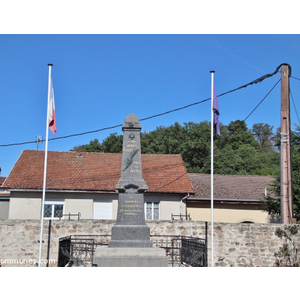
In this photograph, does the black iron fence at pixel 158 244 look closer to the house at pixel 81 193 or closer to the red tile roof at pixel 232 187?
the house at pixel 81 193

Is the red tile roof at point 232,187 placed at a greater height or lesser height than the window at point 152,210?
greater

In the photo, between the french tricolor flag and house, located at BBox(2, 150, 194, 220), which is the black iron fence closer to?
the french tricolor flag

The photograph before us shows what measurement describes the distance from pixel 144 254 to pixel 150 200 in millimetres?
10644

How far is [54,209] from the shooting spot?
21.6 m

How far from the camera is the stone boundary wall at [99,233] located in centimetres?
1536

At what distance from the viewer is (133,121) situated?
1280 centimetres

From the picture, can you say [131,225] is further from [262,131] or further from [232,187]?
[262,131]

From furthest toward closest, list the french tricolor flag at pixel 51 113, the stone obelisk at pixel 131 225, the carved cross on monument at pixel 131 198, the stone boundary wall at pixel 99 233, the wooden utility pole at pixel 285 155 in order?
the stone boundary wall at pixel 99 233 < the wooden utility pole at pixel 285 155 < the french tricolor flag at pixel 51 113 < the carved cross on monument at pixel 131 198 < the stone obelisk at pixel 131 225

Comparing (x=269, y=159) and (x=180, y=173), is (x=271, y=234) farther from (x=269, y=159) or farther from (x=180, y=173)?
(x=269, y=159)

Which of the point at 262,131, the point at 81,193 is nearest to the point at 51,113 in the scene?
the point at 81,193

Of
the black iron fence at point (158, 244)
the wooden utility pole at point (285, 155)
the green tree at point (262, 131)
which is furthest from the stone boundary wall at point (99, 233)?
the green tree at point (262, 131)

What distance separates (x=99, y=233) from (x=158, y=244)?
245 cm

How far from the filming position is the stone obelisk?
1127 centimetres

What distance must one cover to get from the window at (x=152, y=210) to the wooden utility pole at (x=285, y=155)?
28.3 feet
